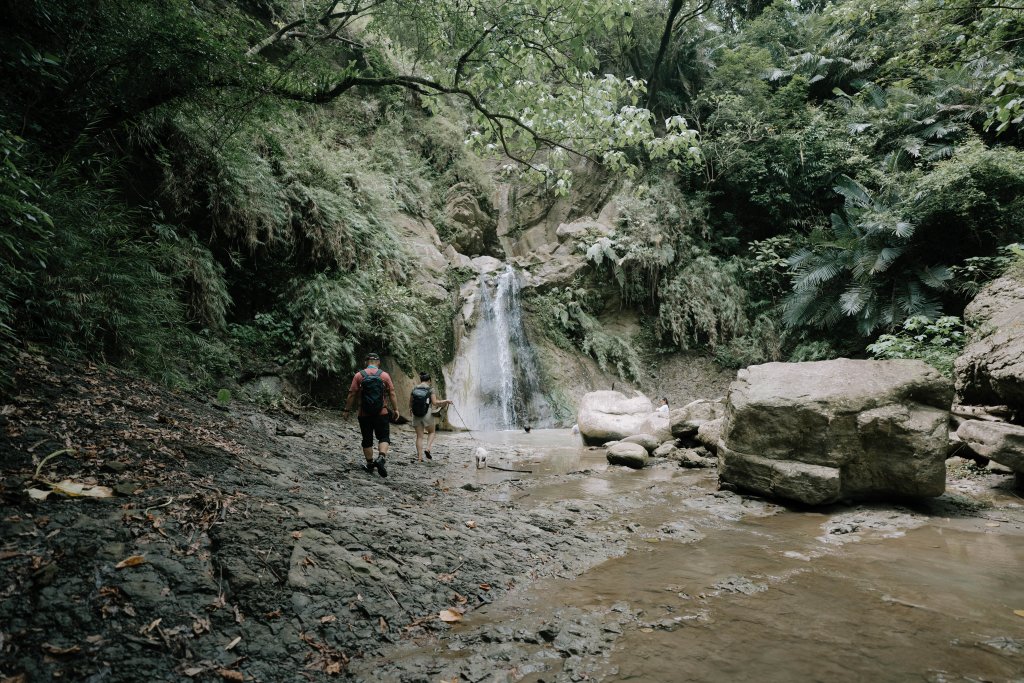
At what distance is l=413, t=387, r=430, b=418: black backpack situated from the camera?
288 inches

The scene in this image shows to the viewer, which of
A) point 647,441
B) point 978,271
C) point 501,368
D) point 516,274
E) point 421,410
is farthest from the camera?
point 516,274

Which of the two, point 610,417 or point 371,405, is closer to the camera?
point 371,405

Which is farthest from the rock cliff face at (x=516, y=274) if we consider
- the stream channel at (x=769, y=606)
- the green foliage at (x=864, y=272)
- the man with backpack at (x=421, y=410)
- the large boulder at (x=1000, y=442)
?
the large boulder at (x=1000, y=442)

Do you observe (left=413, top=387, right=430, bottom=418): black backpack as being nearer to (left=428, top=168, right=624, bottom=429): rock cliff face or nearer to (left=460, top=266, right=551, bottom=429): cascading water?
(left=428, top=168, right=624, bottom=429): rock cliff face

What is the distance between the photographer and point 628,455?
301 inches

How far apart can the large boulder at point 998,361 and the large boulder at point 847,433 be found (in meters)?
1.46

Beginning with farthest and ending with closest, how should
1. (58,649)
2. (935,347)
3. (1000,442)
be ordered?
(935,347), (1000,442), (58,649)

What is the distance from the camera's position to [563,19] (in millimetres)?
5355

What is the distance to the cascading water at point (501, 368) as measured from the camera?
43.3ft

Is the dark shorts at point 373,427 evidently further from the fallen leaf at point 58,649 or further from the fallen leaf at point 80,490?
the fallen leaf at point 58,649

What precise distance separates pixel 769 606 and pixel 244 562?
3.00 meters

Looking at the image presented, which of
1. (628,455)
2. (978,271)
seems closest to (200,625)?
(628,455)

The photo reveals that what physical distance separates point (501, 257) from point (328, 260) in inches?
391

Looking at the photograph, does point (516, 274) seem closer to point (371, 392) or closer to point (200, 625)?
point (371, 392)
